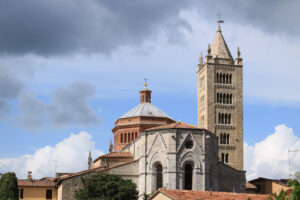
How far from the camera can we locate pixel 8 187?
46625mm

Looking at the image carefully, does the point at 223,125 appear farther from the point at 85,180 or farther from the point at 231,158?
the point at 85,180

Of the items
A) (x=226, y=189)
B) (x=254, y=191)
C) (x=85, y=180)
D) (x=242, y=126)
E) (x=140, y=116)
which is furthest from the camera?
(x=242, y=126)

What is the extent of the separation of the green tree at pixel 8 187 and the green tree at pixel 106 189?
5.30 meters

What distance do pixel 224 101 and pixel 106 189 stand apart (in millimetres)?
28658

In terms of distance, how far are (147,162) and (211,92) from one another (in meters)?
21.5

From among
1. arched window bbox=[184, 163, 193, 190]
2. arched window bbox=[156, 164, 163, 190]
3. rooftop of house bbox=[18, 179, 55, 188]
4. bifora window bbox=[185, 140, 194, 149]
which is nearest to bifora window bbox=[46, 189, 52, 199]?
rooftop of house bbox=[18, 179, 55, 188]

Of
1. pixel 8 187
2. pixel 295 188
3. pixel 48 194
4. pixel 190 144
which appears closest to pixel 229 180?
pixel 190 144

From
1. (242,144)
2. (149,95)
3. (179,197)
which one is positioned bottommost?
(179,197)

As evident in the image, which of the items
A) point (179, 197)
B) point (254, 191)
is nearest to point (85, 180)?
point (179, 197)

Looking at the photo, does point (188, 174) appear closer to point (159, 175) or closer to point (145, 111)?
point (159, 175)

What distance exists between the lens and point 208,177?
50.1 m

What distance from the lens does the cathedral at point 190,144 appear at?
49.7 m

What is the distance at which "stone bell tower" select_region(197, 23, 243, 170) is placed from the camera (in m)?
68.5

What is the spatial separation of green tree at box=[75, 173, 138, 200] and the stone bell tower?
23551 millimetres
